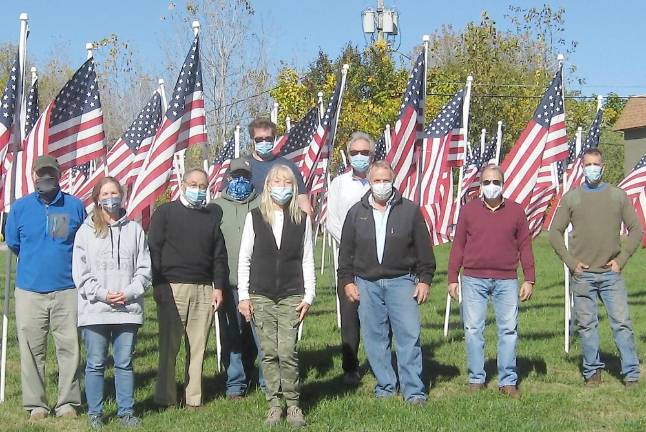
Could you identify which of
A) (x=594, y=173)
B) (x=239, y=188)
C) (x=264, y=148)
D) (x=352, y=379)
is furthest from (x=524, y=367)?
(x=239, y=188)

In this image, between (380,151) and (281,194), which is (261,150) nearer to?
(281,194)

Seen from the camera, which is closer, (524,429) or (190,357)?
(524,429)

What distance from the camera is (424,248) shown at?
8484 mm

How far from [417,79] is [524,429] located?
472 cm

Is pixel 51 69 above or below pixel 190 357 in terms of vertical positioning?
above

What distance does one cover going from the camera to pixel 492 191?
28.7ft

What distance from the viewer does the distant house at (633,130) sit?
5434 cm

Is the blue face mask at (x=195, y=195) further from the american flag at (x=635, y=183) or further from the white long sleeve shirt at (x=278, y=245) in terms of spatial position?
the american flag at (x=635, y=183)

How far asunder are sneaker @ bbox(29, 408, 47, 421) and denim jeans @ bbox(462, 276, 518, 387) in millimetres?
3778

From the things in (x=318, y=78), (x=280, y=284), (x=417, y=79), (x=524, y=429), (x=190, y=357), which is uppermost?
(x=318, y=78)

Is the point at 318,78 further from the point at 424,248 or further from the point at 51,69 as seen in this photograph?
the point at 424,248

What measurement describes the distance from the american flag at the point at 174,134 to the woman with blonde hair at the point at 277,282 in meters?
2.17

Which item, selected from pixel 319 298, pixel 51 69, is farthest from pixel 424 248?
pixel 51 69

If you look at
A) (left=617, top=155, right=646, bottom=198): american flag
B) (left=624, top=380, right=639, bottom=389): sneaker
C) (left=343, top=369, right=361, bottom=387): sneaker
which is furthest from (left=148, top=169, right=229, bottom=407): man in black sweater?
(left=617, top=155, right=646, bottom=198): american flag
